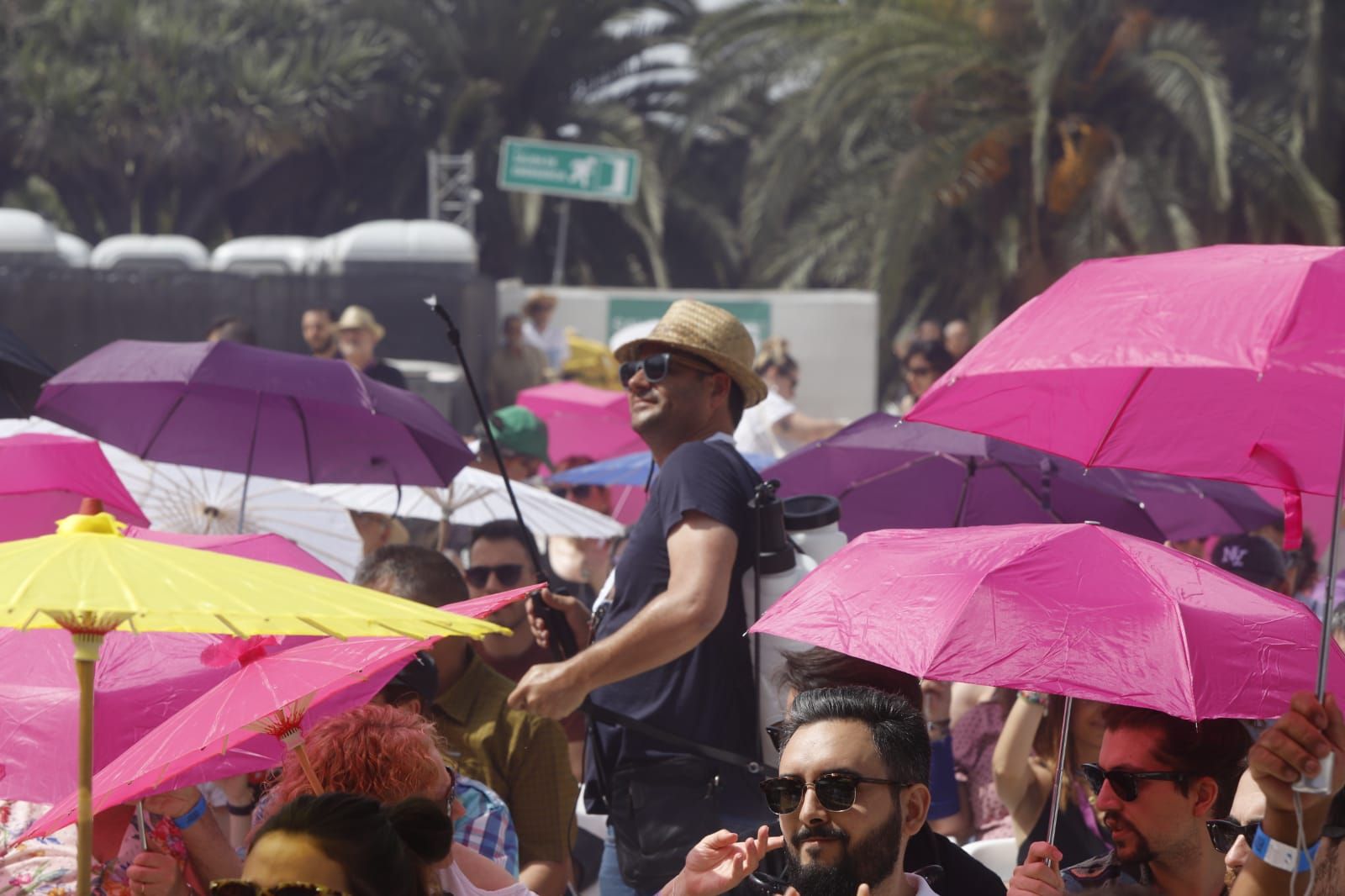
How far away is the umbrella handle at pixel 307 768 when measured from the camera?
10.2 ft

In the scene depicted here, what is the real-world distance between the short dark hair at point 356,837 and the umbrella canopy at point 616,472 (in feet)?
17.9

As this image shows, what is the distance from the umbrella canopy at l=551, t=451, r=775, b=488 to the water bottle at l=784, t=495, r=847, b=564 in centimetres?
355

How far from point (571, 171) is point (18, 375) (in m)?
14.1

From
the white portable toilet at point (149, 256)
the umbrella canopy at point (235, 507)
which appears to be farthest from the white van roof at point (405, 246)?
the umbrella canopy at point (235, 507)

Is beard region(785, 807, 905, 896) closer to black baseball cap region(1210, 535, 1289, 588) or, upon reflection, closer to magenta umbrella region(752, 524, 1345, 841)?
magenta umbrella region(752, 524, 1345, 841)

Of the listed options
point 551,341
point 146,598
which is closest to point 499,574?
point 146,598

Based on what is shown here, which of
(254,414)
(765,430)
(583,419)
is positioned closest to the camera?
(254,414)

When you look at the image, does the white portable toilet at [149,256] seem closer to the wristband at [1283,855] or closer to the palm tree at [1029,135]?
the palm tree at [1029,135]

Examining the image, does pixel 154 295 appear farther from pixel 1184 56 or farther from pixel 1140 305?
pixel 1140 305

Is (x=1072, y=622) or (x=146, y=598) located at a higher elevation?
(x=146, y=598)

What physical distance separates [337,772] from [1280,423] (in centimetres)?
186

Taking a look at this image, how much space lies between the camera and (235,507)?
22.6 feet

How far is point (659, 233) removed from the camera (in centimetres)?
2839

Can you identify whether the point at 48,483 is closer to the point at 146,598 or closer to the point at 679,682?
the point at 679,682
